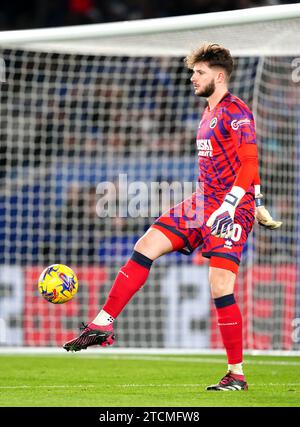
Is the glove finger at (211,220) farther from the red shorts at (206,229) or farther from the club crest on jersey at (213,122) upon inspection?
the club crest on jersey at (213,122)

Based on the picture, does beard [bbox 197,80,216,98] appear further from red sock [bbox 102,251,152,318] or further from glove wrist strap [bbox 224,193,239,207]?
red sock [bbox 102,251,152,318]

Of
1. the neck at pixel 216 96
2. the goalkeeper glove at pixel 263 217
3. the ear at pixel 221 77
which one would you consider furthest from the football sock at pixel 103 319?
the ear at pixel 221 77

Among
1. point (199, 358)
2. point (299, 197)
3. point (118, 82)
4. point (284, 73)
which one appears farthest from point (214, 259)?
point (118, 82)

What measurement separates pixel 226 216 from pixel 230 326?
0.70 meters

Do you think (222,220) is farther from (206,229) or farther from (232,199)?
(206,229)

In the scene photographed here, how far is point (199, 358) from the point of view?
936 centimetres

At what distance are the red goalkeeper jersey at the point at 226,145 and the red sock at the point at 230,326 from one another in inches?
27.7

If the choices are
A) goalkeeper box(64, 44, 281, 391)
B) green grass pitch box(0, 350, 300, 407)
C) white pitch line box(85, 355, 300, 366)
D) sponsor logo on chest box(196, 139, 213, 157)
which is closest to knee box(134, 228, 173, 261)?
goalkeeper box(64, 44, 281, 391)

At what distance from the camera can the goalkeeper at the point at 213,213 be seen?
6.20 m

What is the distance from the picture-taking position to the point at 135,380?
23.5ft

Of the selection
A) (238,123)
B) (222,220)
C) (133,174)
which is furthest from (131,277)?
(133,174)

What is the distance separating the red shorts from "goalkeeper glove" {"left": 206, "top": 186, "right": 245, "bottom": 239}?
18 centimetres

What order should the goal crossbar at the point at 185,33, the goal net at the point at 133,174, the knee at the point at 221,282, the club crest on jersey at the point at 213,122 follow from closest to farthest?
the knee at the point at 221,282, the club crest on jersey at the point at 213,122, the goal crossbar at the point at 185,33, the goal net at the point at 133,174

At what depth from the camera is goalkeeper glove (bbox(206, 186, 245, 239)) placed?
600 cm
